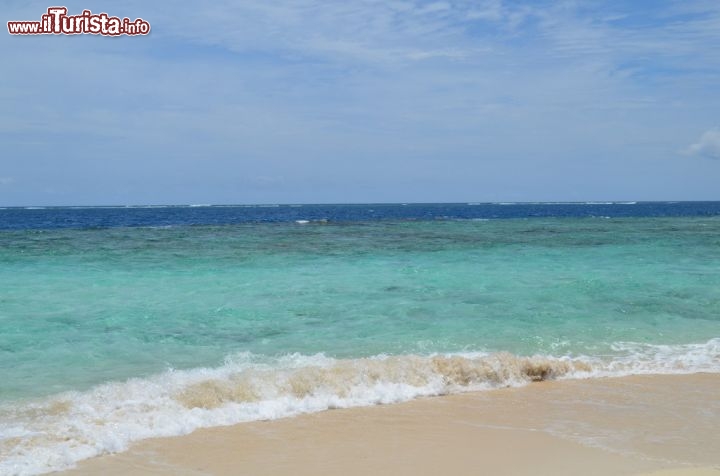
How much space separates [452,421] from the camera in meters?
6.64

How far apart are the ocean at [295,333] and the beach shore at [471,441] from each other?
414 mm

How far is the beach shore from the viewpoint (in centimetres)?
539

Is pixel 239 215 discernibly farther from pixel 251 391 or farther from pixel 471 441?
pixel 471 441

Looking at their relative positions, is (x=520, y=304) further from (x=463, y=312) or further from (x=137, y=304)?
(x=137, y=304)

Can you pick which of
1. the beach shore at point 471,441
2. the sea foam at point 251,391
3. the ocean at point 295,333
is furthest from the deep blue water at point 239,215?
the beach shore at point 471,441

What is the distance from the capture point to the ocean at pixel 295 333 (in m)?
6.92

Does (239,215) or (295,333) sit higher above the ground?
(239,215)

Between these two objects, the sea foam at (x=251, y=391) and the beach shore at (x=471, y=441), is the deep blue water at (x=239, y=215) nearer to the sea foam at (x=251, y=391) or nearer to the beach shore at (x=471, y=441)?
the sea foam at (x=251, y=391)

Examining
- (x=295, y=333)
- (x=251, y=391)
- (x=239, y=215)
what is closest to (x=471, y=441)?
(x=251, y=391)

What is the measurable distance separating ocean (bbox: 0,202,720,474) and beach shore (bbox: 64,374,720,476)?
0.41 metres

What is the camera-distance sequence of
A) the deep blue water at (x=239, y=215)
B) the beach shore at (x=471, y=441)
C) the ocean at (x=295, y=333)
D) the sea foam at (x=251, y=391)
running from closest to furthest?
1. the beach shore at (x=471, y=441)
2. the sea foam at (x=251, y=391)
3. the ocean at (x=295, y=333)
4. the deep blue water at (x=239, y=215)

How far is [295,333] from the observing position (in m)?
10.5

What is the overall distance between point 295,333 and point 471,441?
Result: 4938mm

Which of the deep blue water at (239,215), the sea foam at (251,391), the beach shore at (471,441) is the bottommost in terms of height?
the beach shore at (471,441)
